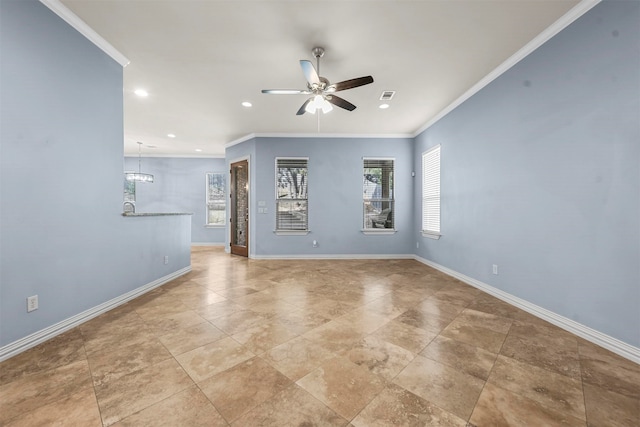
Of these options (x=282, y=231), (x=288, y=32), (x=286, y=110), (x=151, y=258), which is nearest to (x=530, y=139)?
(x=288, y=32)

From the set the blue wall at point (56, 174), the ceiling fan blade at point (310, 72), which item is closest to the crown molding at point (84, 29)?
the blue wall at point (56, 174)

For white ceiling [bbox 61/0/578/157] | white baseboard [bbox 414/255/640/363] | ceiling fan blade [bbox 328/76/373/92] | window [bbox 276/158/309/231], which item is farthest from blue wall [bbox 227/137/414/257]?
ceiling fan blade [bbox 328/76/373/92]

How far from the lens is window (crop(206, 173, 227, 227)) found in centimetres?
795

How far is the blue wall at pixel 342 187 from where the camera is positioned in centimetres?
571

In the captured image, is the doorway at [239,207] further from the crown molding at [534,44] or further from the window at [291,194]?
the crown molding at [534,44]

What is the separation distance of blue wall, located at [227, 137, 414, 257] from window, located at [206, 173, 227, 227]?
2863 millimetres

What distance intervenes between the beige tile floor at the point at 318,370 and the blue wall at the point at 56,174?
0.41m

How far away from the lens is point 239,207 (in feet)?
21.0

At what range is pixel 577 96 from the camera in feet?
7.28

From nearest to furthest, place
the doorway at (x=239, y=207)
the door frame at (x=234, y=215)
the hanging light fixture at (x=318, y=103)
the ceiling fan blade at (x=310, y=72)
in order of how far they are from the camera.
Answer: the ceiling fan blade at (x=310, y=72)
the hanging light fixture at (x=318, y=103)
the door frame at (x=234, y=215)
the doorway at (x=239, y=207)

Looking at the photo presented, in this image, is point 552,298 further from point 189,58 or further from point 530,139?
point 189,58

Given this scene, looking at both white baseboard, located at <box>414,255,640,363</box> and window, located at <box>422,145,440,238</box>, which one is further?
window, located at <box>422,145,440,238</box>

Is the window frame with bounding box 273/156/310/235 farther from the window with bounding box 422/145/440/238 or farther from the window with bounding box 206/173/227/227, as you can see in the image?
the window with bounding box 206/173/227/227

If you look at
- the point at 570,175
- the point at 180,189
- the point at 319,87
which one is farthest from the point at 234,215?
the point at 570,175
